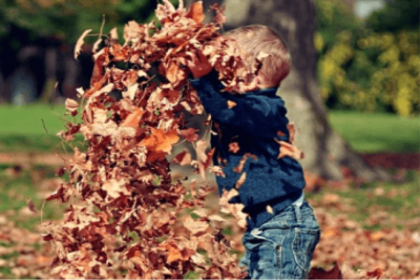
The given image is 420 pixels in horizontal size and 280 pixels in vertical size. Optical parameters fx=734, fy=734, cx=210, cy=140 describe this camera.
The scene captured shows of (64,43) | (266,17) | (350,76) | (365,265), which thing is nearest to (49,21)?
(64,43)

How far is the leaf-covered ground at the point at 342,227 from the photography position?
570 centimetres

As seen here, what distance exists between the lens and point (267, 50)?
134 inches

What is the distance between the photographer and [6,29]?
3294 centimetres

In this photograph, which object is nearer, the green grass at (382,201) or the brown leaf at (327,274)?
the brown leaf at (327,274)

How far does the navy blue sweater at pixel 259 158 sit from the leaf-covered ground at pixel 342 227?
67 cm

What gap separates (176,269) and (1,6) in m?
30.2

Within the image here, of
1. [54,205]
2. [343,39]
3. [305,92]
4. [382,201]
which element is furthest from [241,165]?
[343,39]

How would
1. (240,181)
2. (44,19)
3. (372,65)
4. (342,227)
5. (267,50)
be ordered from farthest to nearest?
(44,19), (372,65), (342,227), (267,50), (240,181)

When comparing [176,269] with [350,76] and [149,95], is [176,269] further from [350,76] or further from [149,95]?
[350,76]

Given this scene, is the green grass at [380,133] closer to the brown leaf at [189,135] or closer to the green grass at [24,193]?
the green grass at [24,193]

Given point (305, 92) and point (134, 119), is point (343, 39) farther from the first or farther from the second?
point (134, 119)

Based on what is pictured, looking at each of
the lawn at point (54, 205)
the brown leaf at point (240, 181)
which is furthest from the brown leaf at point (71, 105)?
the brown leaf at point (240, 181)

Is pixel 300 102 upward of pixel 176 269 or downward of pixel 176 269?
downward

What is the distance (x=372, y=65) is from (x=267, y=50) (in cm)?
2702
